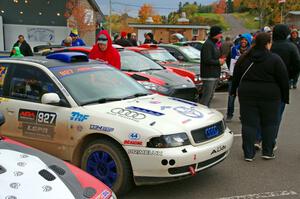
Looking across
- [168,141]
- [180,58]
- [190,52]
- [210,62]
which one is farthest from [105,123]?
[190,52]

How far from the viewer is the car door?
4766 mm

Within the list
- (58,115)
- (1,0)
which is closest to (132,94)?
(58,115)

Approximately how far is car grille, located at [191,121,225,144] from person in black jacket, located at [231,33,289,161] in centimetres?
98

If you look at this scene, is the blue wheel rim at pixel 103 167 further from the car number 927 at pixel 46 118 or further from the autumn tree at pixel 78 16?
the autumn tree at pixel 78 16

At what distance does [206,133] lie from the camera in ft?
15.1

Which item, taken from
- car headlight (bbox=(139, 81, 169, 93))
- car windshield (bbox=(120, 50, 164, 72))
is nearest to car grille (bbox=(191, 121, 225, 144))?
car headlight (bbox=(139, 81, 169, 93))

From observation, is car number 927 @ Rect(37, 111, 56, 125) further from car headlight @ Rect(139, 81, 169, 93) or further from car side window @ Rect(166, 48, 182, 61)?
car side window @ Rect(166, 48, 182, 61)

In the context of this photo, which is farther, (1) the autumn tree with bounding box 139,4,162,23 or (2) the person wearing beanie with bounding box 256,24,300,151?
(1) the autumn tree with bounding box 139,4,162,23

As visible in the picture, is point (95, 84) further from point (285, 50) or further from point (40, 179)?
point (285, 50)

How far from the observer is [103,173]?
4523 mm

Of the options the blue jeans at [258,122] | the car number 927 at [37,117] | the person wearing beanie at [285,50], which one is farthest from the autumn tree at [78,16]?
the car number 927 at [37,117]

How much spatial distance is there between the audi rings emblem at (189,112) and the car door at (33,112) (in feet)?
4.16

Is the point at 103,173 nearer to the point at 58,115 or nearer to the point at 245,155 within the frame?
the point at 58,115

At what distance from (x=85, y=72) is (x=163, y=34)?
38.8m
